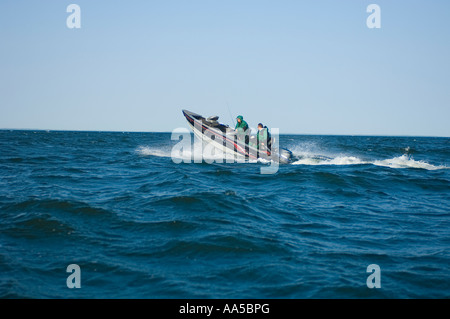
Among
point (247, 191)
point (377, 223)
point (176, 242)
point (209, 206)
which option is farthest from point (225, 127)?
point (176, 242)

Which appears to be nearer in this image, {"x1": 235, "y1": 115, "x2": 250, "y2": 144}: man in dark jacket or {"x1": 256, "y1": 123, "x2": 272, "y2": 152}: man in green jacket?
{"x1": 256, "y1": 123, "x2": 272, "y2": 152}: man in green jacket

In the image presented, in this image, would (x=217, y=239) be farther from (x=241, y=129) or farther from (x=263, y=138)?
(x=241, y=129)

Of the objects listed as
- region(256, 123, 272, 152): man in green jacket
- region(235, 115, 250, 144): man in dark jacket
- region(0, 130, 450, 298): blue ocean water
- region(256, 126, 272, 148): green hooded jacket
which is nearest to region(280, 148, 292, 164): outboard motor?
region(256, 123, 272, 152): man in green jacket

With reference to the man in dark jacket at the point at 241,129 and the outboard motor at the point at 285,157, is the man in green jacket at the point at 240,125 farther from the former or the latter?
the outboard motor at the point at 285,157

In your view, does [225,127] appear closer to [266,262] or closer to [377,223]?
[377,223]

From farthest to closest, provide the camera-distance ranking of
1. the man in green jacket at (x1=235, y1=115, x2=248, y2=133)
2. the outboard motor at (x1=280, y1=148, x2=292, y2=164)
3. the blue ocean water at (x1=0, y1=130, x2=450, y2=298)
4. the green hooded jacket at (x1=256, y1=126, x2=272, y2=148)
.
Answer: the outboard motor at (x1=280, y1=148, x2=292, y2=164)
the man in green jacket at (x1=235, y1=115, x2=248, y2=133)
the green hooded jacket at (x1=256, y1=126, x2=272, y2=148)
the blue ocean water at (x1=0, y1=130, x2=450, y2=298)

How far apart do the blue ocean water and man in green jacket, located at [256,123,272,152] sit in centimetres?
573

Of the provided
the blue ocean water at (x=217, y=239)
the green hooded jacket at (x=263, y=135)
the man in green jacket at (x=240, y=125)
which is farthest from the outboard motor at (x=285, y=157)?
the blue ocean water at (x=217, y=239)

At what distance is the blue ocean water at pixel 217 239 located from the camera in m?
4.75

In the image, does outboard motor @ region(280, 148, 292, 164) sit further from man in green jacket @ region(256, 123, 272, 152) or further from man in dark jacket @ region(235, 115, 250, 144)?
man in dark jacket @ region(235, 115, 250, 144)

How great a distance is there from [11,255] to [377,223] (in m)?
6.83

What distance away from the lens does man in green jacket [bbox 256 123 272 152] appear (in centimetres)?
1731

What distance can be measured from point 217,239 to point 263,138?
11.4 m

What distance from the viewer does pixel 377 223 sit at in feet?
25.6
